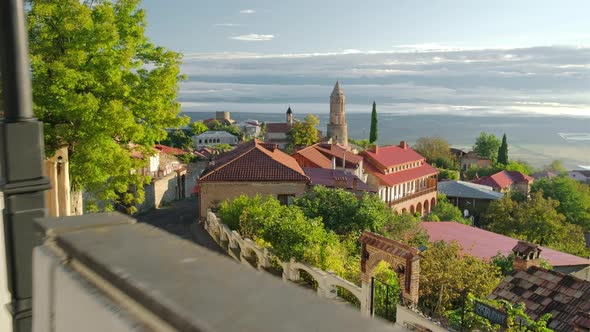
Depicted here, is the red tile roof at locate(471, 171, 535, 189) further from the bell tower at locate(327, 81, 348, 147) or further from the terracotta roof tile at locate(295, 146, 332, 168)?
the terracotta roof tile at locate(295, 146, 332, 168)

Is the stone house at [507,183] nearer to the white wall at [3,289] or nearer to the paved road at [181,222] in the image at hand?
the paved road at [181,222]

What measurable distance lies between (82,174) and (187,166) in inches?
1032

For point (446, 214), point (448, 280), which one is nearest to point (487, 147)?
point (446, 214)

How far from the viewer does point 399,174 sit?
4603cm

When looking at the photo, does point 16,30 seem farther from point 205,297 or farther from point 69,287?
point 205,297

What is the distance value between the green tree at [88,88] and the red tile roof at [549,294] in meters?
8.60

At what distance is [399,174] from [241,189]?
27.4 m

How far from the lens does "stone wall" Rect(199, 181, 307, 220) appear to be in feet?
68.0

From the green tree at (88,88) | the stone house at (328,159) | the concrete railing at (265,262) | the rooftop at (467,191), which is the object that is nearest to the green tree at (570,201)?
the rooftop at (467,191)

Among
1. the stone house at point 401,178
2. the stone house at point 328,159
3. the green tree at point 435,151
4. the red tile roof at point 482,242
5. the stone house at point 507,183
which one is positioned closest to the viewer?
the red tile roof at point 482,242

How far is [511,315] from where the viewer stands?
8.19 meters

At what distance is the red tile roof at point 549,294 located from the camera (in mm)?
10453

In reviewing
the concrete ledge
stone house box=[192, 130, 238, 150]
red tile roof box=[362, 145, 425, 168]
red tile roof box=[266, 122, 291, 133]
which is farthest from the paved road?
stone house box=[192, 130, 238, 150]

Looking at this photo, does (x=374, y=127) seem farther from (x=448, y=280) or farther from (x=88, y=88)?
(x=88, y=88)
